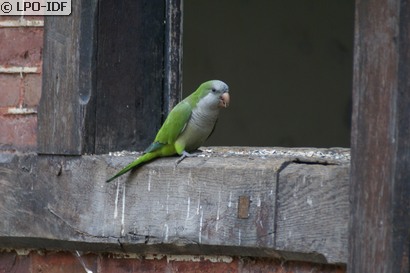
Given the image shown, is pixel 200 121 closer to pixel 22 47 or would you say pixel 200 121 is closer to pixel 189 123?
pixel 189 123

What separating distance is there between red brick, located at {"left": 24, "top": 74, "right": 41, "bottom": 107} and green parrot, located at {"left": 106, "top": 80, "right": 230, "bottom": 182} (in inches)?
18.0

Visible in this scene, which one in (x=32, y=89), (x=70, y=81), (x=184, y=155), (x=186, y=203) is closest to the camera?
(x=186, y=203)

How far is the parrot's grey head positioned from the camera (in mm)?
3809

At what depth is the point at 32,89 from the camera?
13.2ft

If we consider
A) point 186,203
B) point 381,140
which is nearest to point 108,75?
point 186,203

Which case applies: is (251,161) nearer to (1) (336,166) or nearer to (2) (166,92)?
(1) (336,166)

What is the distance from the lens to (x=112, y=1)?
3.95 meters

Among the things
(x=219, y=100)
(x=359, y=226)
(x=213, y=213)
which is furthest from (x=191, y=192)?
(x=359, y=226)

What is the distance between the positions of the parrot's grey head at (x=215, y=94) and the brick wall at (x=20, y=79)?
1.99 ft

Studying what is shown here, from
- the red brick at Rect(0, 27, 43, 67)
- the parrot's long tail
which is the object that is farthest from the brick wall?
the parrot's long tail

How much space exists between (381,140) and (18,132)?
1.45 meters

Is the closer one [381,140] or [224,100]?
[381,140]

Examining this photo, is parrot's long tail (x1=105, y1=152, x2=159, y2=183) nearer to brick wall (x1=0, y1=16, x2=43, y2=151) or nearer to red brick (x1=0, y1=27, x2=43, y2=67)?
brick wall (x1=0, y1=16, x2=43, y2=151)

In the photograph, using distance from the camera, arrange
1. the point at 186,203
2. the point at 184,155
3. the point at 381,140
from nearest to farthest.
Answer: the point at 381,140 < the point at 186,203 < the point at 184,155
